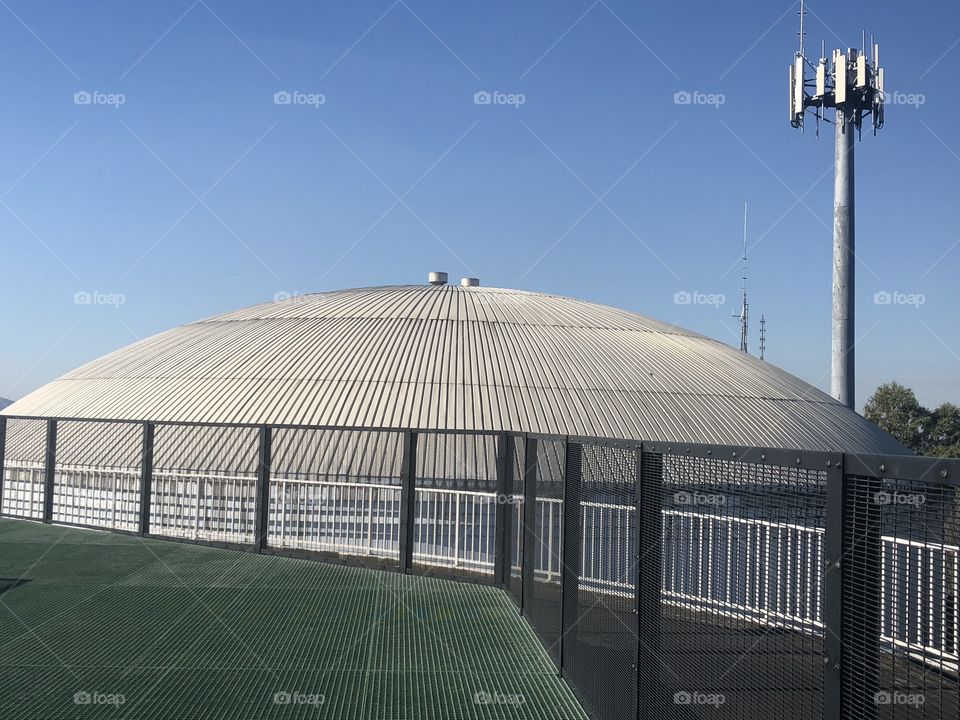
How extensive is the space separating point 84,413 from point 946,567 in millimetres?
39256

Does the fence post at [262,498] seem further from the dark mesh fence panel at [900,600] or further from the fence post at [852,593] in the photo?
Result: the dark mesh fence panel at [900,600]

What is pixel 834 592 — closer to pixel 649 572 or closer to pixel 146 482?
pixel 649 572

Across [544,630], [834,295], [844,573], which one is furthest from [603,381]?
[834,295]

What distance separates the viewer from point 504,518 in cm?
1266

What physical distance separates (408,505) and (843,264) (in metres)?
65.5

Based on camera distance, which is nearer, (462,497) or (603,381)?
(462,497)

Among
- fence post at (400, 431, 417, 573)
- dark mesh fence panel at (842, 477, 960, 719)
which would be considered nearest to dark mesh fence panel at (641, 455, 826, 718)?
dark mesh fence panel at (842, 477, 960, 719)

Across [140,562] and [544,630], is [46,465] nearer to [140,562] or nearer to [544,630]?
[140,562]

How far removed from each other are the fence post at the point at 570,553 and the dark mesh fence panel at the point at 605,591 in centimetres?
2

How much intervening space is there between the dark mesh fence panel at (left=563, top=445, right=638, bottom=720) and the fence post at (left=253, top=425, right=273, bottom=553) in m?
8.08

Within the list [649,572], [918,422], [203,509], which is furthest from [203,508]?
[918,422]

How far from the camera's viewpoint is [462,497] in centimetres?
1525

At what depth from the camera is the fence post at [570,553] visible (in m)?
8.02

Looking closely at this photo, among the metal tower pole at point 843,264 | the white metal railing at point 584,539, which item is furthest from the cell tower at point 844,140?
the white metal railing at point 584,539
